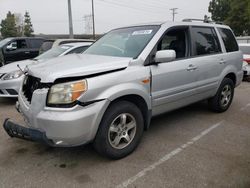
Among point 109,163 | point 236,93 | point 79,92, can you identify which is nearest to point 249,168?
point 109,163

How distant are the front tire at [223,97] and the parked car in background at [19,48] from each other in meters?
8.01

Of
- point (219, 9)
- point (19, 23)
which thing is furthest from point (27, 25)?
point (219, 9)

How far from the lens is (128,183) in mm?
2781

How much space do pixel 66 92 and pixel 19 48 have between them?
28.3 feet

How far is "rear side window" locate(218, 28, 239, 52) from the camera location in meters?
5.09

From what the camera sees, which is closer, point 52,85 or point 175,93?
point 52,85

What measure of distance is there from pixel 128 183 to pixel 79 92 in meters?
1.16

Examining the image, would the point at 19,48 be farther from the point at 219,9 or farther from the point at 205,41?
the point at 219,9

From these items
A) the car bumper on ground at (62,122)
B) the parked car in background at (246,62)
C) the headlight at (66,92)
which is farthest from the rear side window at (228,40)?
the parked car in background at (246,62)

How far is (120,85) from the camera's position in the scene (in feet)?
10.1

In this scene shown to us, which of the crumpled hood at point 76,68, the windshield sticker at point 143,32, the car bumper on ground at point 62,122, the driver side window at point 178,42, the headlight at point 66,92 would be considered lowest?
the car bumper on ground at point 62,122

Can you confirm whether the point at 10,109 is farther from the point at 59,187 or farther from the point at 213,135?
the point at 213,135

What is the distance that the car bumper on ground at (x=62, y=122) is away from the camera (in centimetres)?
269

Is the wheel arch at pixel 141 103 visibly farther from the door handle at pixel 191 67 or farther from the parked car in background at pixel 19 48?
the parked car in background at pixel 19 48
